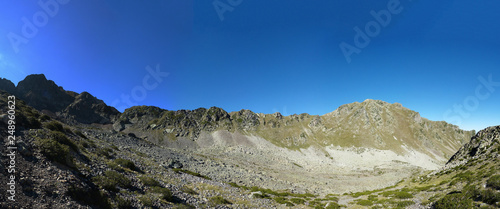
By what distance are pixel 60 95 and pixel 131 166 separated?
252 meters

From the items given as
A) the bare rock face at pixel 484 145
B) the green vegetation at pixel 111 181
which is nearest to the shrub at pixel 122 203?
the green vegetation at pixel 111 181

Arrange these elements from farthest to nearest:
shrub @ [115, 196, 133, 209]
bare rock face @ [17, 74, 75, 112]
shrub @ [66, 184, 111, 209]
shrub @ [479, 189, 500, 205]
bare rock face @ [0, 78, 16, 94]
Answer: bare rock face @ [17, 74, 75, 112] → bare rock face @ [0, 78, 16, 94] → shrub @ [479, 189, 500, 205] → shrub @ [115, 196, 133, 209] → shrub @ [66, 184, 111, 209]

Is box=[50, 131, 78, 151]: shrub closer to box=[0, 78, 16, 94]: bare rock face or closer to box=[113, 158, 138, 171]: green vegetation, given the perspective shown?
box=[113, 158, 138, 171]: green vegetation

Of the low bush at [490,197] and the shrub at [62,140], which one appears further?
the shrub at [62,140]

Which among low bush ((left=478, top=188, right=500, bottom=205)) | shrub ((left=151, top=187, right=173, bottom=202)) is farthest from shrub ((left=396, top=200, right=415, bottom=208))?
shrub ((left=151, top=187, right=173, bottom=202))

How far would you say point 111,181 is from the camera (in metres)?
16.6

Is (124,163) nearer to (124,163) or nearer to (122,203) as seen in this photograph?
(124,163)

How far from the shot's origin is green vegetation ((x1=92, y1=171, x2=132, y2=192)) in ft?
52.8

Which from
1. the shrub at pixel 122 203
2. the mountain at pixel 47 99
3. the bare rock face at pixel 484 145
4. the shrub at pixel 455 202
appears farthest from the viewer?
the mountain at pixel 47 99

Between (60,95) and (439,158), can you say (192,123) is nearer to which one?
(60,95)

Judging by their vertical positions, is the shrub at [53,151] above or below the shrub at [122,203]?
above

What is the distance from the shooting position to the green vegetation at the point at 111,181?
634 inches

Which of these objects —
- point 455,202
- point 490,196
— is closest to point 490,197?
point 490,196

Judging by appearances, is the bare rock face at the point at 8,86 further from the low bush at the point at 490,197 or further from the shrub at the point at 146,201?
the low bush at the point at 490,197
